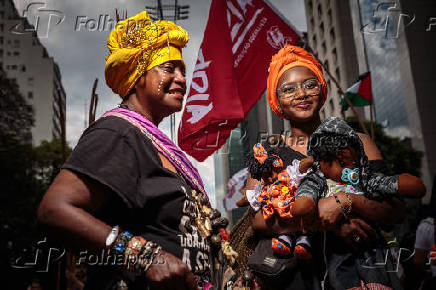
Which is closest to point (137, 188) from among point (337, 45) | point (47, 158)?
point (47, 158)

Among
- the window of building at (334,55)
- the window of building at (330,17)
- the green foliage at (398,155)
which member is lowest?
the green foliage at (398,155)

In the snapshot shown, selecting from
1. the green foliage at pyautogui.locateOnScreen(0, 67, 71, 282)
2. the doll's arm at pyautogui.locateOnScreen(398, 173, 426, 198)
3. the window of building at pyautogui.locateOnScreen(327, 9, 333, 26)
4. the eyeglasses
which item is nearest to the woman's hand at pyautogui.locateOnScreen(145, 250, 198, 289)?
the doll's arm at pyautogui.locateOnScreen(398, 173, 426, 198)

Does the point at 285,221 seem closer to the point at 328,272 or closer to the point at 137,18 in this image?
the point at 328,272

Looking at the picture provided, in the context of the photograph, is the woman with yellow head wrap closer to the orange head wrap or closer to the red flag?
the orange head wrap

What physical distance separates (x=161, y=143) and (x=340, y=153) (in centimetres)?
111

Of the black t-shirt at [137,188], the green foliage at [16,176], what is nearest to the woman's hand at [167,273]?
the black t-shirt at [137,188]

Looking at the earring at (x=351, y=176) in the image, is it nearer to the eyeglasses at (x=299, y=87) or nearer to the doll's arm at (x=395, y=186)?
the doll's arm at (x=395, y=186)

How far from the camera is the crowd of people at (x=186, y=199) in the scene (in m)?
1.72

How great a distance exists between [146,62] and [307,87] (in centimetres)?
125

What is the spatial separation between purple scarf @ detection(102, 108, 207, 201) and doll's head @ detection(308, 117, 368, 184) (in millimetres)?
809

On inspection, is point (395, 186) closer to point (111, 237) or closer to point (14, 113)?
point (111, 237)

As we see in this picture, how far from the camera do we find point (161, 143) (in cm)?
228

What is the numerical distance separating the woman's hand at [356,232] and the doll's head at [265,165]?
618 millimetres

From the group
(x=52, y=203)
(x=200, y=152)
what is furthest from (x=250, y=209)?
(x=200, y=152)
